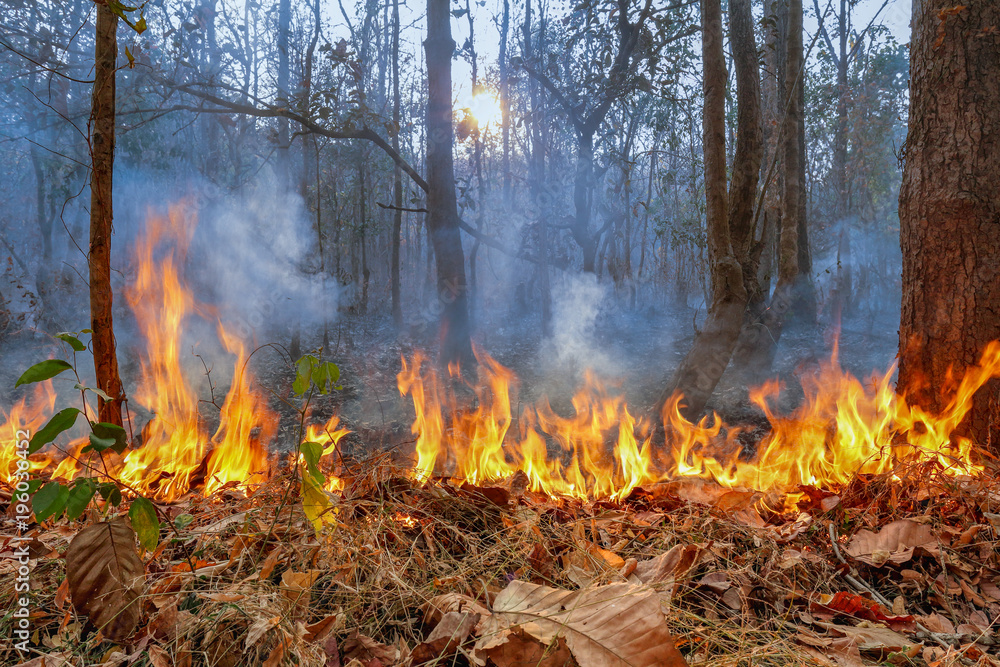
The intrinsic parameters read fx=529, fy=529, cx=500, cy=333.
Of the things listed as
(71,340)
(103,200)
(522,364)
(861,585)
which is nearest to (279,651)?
(71,340)

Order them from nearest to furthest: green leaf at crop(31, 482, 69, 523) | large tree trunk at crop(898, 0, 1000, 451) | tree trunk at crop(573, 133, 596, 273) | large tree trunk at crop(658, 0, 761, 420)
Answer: green leaf at crop(31, 482, 69, 523) → large tree trunk at crop(898, 0, 1000, 451) → large tree trunk at crop(658, 0, 761, 420) → tree trunk at crop(573, 133, 596, 273)

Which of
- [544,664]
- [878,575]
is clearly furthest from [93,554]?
[878,575]

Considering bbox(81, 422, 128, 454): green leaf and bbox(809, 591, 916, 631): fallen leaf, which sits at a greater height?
bbox(81, 422, 128, 454): green leaf

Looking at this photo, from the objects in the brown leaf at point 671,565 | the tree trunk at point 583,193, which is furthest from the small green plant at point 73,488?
the tree trunk at point 583,193

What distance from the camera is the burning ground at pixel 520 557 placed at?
4.51 ft

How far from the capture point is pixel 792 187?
882cm

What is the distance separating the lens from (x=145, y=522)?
58.1 inches

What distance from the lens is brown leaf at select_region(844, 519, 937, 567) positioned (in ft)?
6.38

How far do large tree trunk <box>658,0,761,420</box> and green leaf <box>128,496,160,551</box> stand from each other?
5.03m

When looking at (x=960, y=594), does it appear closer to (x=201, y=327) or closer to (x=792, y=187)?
(x=792, y=187)

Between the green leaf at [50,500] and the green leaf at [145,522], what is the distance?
0.16m

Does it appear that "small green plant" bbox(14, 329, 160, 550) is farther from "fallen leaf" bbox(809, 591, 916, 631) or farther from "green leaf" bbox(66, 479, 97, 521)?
"fallen leaf" bbox(809, 591, 916, 631)

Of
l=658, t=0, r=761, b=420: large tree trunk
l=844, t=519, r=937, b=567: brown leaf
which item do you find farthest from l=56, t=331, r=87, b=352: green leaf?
l=658, t=0, r=761, b=420: large tree trunk

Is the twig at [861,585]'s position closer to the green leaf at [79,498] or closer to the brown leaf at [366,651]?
the brown leaf at [366,651]
